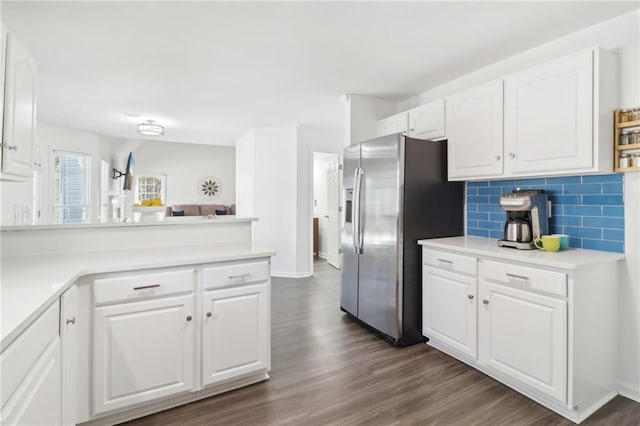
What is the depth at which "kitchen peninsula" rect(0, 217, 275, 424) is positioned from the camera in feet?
4.57

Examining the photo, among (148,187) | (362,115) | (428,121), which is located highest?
(362,115)

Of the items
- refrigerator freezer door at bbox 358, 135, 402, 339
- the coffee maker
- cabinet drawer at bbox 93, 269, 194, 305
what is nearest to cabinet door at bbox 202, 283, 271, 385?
cabinet drawer at bbox 93, 269, 194, 305

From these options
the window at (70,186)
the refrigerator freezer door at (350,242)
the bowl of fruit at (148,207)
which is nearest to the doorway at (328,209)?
the refrigerator freezer door at (350,242)

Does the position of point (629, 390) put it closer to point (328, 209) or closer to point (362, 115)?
point (362, 115)

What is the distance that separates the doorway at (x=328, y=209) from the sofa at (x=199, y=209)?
258cm

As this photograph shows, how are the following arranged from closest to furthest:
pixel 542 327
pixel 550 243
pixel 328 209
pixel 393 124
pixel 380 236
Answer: pixel 542 327, pixel 550 243, pixel 380 236, pixel 393 124, pixel 328 209

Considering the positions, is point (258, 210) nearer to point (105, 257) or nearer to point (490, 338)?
point (105, 257)

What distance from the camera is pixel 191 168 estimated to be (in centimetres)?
851

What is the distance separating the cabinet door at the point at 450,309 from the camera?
232cm

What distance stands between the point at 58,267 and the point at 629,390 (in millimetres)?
3344

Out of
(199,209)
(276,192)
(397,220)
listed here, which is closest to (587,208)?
(397,220)

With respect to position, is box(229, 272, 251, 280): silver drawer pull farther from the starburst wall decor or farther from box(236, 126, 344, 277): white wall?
the starburst wall decor

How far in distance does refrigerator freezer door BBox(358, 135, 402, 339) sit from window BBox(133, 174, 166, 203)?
6.68 metres

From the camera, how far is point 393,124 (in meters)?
3.50
